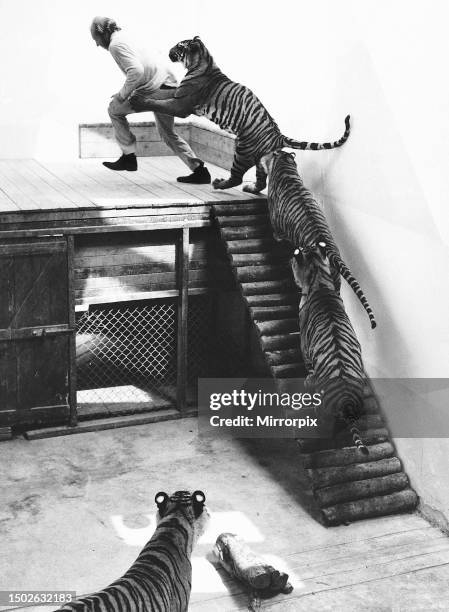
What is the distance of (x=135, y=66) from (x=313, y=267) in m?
2.41

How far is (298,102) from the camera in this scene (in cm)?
724

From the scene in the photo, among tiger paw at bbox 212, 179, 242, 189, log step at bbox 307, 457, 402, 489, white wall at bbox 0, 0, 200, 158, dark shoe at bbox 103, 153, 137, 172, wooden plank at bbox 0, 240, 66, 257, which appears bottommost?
log step at bbox 307, 457, 402, 489

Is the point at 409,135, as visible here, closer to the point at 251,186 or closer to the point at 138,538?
the point at 251,186

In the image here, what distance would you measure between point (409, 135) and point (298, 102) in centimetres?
170

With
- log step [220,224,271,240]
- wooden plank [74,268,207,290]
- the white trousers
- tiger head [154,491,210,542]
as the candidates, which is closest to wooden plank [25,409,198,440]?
wooden plank [74,268,207,290]

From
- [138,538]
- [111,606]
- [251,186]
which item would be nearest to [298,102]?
[251,186]

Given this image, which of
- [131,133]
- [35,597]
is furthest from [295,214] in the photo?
[35,597]

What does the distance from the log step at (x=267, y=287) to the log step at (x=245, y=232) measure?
44 centimetres

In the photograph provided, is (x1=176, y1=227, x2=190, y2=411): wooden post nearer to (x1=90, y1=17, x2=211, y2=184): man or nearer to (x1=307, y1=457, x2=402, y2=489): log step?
(x1=90, y1=17, x2=211, y2=184): man

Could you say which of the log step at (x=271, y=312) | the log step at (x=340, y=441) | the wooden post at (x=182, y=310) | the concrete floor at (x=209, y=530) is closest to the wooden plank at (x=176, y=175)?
the wooden post at (x=182, y=310)

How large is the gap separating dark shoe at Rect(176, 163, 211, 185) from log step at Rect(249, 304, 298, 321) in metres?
1.64

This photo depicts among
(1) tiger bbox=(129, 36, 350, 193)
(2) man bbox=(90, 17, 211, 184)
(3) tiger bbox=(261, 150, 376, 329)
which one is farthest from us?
(2) man bbox=(90, 17, 211, 184)

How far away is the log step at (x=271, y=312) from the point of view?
668 cm

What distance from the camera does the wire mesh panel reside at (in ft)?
25.4
